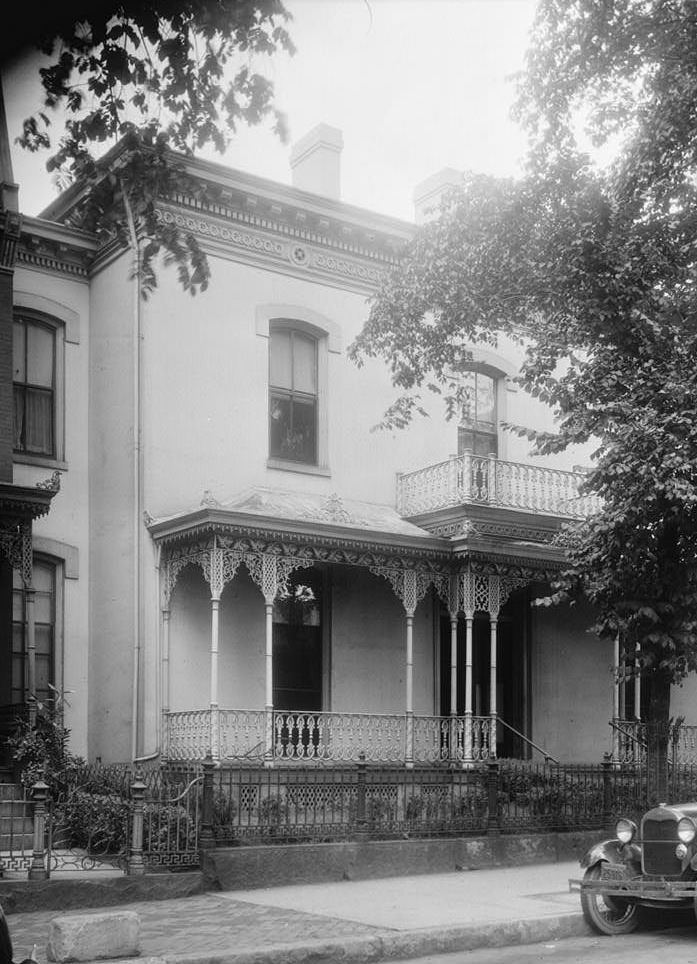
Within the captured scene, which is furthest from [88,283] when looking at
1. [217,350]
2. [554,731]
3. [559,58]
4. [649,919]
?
[649,919]

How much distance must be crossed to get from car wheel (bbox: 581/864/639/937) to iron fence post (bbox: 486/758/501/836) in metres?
4.47

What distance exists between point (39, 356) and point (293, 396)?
3.99 metres

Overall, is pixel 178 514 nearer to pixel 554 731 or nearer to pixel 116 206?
pixel 554 731

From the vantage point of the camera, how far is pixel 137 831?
11.8 metres

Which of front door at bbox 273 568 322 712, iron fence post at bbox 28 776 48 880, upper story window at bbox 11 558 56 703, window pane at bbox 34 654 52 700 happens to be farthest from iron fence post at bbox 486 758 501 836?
window pane at bbox 34 654 52 700

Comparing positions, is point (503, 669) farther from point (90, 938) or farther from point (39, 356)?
point (90, 938)

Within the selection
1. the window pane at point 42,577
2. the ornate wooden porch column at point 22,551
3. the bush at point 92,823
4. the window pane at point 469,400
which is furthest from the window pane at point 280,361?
the bush at point 92,823

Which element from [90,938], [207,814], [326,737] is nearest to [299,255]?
[326,737]

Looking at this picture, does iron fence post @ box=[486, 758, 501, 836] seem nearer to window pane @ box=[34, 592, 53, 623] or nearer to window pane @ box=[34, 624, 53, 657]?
window pane @ box=[34, 624, 53, 657]

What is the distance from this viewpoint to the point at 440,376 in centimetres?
1844

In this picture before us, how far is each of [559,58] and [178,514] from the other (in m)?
8.02

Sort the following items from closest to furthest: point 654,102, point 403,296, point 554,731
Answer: point 654,102
point 403,296
point 554,731

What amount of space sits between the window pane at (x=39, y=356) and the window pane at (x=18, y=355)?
10cm

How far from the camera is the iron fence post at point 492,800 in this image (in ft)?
50.2
